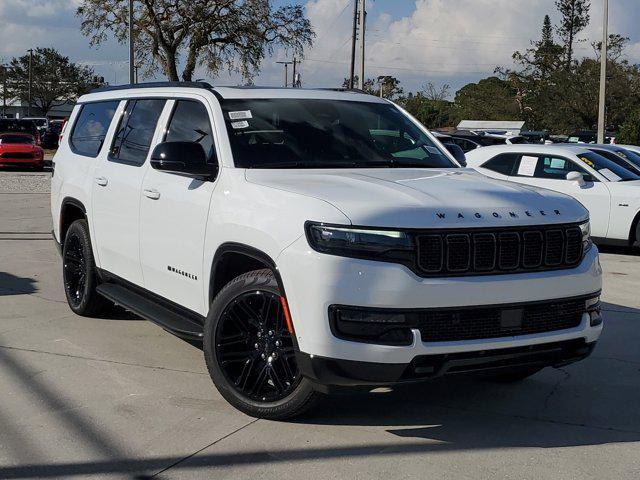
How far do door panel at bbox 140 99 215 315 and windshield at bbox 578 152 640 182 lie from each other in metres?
8.35

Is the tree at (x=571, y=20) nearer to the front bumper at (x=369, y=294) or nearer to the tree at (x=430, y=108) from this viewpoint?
the tree at (x=430, y=108)

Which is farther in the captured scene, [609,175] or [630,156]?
[630,156]

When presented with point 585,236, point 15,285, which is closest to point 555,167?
point 15,285

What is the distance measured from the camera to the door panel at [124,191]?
240 inches

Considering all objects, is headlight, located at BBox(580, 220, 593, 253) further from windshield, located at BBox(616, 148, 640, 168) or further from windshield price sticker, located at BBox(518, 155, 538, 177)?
windshield, located at BBox(616, 148, 640, 168)

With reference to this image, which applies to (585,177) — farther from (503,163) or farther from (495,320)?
(495,320)

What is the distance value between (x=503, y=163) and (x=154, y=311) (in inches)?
350

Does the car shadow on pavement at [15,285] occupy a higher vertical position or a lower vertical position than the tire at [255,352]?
lower

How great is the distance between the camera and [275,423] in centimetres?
477

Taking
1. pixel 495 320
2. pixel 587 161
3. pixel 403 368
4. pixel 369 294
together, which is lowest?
pixel 403 368

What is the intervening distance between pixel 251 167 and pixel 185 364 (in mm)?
1628

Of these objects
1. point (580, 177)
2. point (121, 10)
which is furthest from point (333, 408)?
point (121, 10)

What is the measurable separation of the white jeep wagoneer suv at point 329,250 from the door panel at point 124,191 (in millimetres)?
24

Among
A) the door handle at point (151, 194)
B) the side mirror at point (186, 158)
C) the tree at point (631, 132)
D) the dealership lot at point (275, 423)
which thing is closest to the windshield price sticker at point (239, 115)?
the side mirror at point (186, 158)
